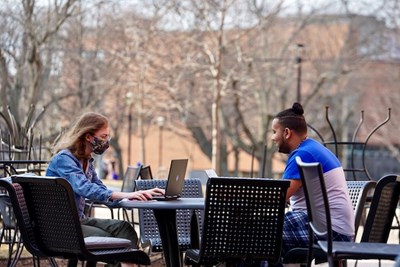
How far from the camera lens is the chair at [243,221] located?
244 inches

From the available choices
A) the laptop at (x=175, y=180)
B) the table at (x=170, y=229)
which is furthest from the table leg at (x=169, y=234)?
the laptop at (x=175, y=180)

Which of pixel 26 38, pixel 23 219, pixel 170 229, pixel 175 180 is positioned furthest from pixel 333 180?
pixel 26 38

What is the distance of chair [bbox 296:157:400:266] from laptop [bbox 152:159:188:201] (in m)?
1.01

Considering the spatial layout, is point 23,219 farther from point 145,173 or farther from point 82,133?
point 145,173

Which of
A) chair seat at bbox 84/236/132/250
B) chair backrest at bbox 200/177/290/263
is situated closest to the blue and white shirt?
chair backrest at bbox 200/177/290/263

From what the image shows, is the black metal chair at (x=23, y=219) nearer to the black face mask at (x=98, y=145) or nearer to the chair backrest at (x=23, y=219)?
the chair backrest at (x=23, y=219)

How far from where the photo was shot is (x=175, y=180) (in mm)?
7090

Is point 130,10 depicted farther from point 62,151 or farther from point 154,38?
point 62,151

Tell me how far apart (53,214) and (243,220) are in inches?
43.6

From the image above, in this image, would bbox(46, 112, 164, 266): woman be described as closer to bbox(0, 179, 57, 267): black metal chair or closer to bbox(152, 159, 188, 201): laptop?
bbox(152, 159, 188, 201): laptop

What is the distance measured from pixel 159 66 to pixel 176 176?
84.3ft

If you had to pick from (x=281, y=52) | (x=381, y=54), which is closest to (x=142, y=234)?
(x=281, y=52)

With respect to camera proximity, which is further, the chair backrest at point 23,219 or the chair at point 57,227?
the chair backrest at point 23,219

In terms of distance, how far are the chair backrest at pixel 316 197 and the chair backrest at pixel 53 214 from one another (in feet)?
4.34
